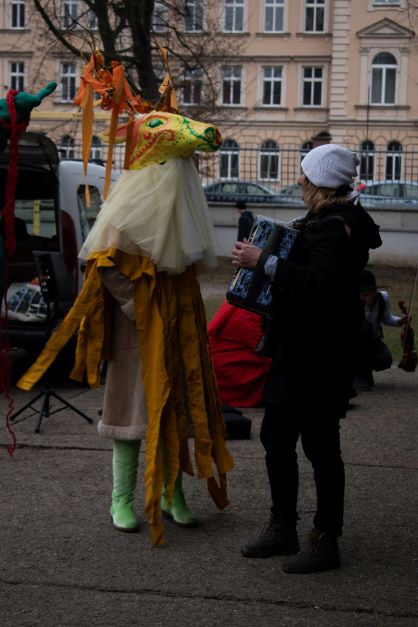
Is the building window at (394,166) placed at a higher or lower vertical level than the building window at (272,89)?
lower

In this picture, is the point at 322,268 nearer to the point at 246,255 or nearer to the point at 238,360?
the point at 246,255

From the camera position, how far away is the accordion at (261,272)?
4535 millimetres

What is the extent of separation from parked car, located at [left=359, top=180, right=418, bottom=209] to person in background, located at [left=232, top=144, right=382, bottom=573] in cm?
1798

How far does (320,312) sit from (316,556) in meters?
1.06

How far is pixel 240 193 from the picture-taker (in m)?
24.2

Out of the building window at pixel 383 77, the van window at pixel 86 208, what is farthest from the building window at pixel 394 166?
the building window at pixel 383 77

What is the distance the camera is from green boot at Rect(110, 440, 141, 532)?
5.22 meters

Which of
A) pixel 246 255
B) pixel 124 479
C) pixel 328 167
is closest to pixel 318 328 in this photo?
pixel 246 255

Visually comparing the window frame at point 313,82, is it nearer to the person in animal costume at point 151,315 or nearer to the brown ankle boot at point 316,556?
the person in animal costume at point 151,315

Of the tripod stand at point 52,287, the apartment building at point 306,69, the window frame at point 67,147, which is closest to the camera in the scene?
the tripod stand at point 52,287

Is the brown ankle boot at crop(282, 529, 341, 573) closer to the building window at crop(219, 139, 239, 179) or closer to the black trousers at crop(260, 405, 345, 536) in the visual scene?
the black trousers at crop(260, 405, 345, 536)

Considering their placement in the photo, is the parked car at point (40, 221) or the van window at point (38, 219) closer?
the parked car at point (40, 221)

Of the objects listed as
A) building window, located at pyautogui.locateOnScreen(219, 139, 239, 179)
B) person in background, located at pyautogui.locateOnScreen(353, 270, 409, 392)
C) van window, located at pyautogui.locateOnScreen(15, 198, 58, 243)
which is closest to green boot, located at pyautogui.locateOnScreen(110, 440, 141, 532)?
person in background, located at pyautogui.locateOnScreen(353, 270, 409, 392)

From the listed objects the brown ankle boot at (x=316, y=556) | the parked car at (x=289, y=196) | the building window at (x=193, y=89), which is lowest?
the brown ankle boot at (x=316, y=556)
